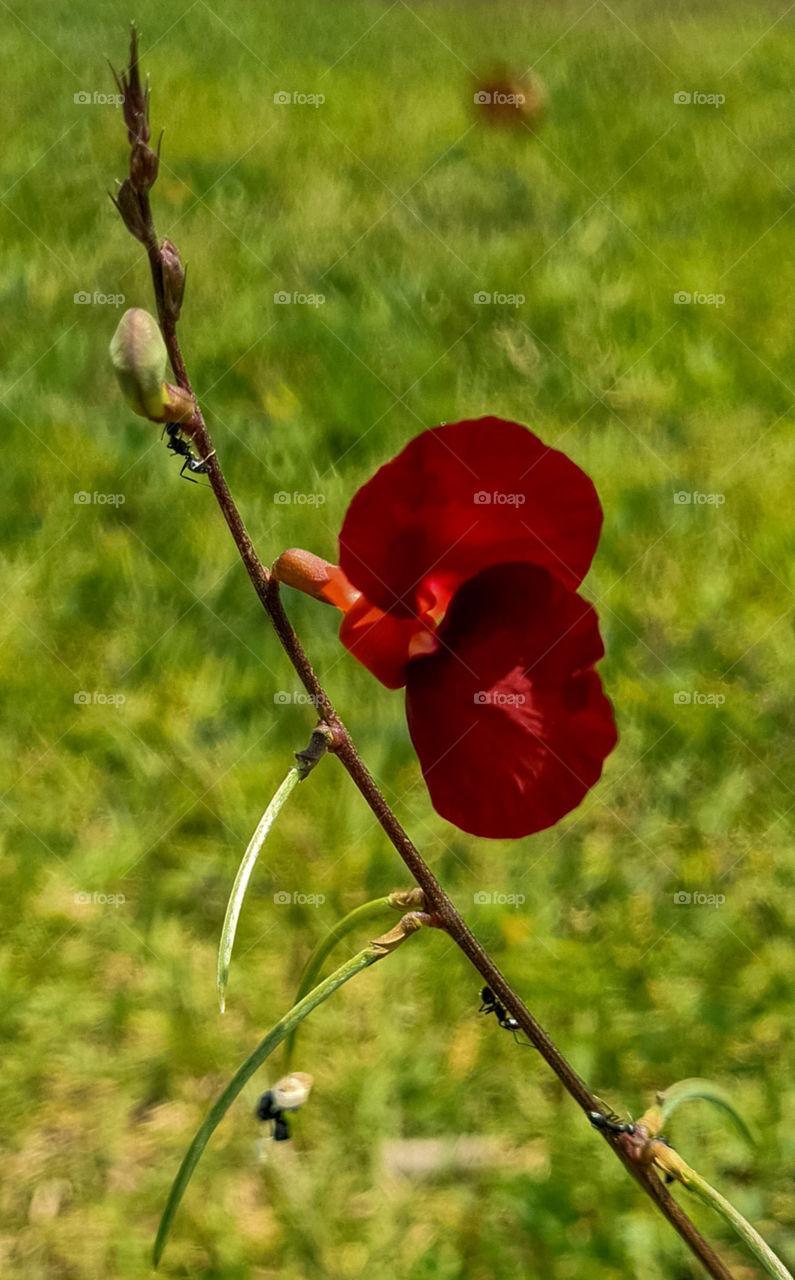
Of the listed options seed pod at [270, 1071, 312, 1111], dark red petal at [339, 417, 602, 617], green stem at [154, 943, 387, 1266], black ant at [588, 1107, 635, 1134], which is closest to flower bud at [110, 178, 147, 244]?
dark red petal at [339, 417, 602, 617]

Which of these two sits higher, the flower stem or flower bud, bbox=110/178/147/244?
flower bud, bbox=110/178/147/244

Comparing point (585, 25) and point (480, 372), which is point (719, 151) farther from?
point (480, 372)

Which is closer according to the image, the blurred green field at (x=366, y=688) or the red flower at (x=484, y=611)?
the red flower at (x=484, y=611)

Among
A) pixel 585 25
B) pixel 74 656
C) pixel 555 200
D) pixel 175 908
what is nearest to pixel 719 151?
pixel 555 200

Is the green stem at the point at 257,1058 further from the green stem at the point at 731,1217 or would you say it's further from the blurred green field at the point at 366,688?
the blurred green field at the point at 366,688

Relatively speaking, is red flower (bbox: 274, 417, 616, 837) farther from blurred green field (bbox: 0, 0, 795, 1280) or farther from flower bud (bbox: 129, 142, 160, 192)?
blurred green field (bbox: 0, 0, 795, 1280)

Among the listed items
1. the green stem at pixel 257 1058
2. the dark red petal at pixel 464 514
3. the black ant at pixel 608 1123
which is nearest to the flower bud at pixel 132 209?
the dark red petal at pixel 464 514
